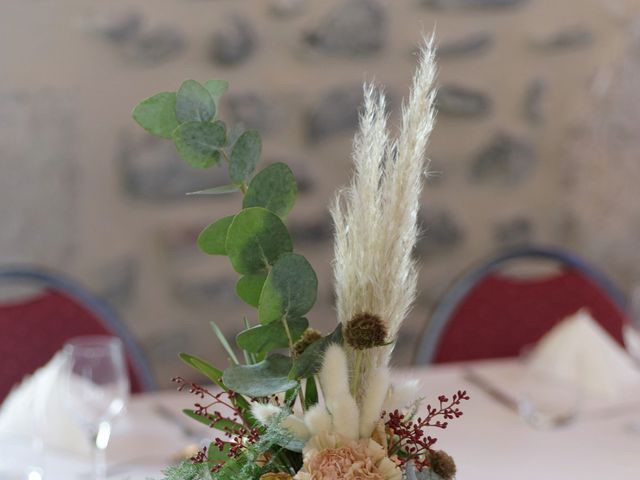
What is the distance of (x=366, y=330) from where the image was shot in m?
0.90

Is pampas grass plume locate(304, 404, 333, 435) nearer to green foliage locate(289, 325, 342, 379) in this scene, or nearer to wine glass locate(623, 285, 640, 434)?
green foliage locate(289, 325, 342, 379)

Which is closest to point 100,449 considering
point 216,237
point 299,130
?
point 216,237

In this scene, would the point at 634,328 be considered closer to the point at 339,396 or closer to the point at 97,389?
the point at 97,389

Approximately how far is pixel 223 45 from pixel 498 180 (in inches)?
35.6

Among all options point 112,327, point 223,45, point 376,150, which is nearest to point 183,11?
point 223,45

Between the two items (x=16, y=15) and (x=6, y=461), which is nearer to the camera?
(x=6, y=461)

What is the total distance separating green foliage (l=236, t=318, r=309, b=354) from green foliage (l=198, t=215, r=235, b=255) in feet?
0.30

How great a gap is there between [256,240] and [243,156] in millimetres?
105

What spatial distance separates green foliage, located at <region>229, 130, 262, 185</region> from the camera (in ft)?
3.38

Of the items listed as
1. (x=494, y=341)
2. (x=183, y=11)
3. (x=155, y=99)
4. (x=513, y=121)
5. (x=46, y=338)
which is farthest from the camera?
(x=513, y=121)

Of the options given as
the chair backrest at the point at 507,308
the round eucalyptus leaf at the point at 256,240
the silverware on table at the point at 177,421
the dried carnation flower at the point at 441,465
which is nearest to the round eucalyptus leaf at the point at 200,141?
the round eucalyptus leaf at the point at 256,240

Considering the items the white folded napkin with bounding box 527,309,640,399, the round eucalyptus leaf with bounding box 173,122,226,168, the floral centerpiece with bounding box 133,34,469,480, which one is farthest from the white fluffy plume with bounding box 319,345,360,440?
the white folded napkin with bounding box 527,309,640,399

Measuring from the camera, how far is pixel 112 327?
208 centimetres

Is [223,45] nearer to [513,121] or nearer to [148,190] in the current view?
[148,190]
